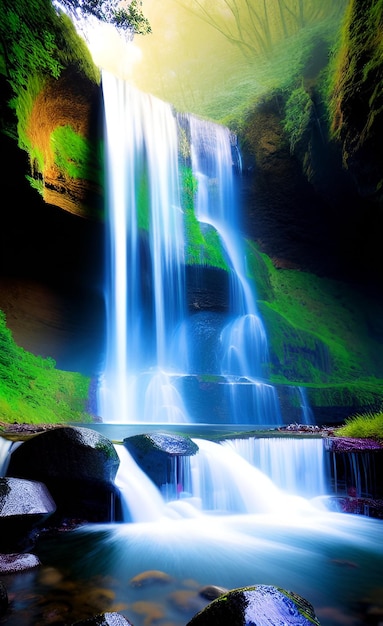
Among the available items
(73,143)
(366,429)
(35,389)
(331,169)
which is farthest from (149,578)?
(331,169)

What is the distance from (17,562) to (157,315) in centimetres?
1163

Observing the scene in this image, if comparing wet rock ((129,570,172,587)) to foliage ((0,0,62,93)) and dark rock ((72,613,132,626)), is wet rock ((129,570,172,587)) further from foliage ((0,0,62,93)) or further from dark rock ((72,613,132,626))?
foliage ((0,0,62,93))

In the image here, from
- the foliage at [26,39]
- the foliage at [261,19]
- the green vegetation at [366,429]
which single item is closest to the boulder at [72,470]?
the green vegetation at [366,429]

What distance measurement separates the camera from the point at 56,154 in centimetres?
1259

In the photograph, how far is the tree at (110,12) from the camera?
487 inches

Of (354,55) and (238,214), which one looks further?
(238,214)

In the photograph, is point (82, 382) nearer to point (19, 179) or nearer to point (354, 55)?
point (19, 179)

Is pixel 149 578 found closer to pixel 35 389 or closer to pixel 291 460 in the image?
pixel 291 460

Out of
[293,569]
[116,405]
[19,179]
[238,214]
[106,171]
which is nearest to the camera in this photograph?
[293,569]

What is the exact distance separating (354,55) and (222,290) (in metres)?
8.83

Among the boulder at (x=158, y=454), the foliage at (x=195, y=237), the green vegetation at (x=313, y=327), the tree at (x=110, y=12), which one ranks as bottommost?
the boulder at (x=158, y=454)

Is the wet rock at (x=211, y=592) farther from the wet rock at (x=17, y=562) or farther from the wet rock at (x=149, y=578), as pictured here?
the wet rock at (x=17, y=562)

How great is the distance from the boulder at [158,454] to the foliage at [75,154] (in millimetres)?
10023

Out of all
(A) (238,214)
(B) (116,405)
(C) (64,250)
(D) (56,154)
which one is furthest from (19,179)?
(A) (238,214)
